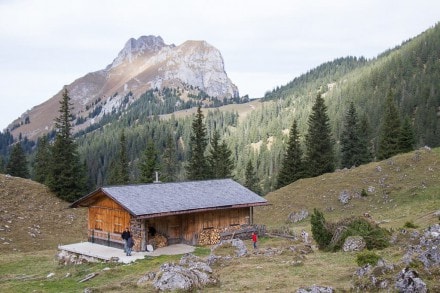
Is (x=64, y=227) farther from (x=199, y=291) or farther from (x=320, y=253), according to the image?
(x=199, y=291)

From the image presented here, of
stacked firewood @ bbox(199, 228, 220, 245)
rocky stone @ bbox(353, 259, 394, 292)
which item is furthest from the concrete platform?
rocky stone @ bbox(353, 259, 394, 292)

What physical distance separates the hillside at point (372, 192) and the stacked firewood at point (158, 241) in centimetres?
1693

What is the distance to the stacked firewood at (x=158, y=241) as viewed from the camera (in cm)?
3677

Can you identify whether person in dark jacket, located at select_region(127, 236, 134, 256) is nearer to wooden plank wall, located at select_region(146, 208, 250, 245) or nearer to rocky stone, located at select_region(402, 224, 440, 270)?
wooden plank wall, located at select_region(146, 208, 250, 245)

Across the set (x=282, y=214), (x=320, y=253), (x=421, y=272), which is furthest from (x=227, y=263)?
(x=282, y=214)

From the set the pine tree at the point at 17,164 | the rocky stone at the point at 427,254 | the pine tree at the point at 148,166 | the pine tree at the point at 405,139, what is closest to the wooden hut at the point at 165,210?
the rocky stone at the point at 427,254

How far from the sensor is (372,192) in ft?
179

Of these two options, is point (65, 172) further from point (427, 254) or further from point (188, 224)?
point (427, 254)

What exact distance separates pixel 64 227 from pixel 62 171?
13.7 meters

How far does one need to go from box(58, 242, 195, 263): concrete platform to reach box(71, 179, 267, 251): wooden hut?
89 cm

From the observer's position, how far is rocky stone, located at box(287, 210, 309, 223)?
173ft

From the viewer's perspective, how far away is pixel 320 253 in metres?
30.4

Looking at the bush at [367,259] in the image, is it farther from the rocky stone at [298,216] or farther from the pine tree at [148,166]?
the pine tree at [148,166]

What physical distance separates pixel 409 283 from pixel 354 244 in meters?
12.4
